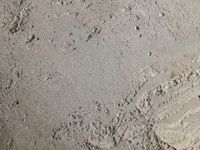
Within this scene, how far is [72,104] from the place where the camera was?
17.3 feet

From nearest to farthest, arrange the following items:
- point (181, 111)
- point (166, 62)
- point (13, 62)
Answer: point (181, 111) → point (166, 62) → point (13, 62)

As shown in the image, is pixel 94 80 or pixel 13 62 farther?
pixel 13 62

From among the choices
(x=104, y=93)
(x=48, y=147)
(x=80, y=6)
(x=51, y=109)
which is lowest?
(x=48, y=147)

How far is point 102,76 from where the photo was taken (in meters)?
5.35

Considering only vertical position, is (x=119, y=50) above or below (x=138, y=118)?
above

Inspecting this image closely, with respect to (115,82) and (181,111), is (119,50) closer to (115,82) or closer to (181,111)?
(115,82)

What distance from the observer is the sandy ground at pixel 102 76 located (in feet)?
16.3

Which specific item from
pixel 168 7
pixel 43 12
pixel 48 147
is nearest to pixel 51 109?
pixel 48 147

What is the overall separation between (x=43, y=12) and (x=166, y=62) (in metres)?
2.08

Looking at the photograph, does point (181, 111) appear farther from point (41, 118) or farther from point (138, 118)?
point (41, 118)

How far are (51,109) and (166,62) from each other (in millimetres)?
1689

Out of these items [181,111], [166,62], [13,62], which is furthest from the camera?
[13,62]

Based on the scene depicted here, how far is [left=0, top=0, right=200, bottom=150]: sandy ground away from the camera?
4.95 m

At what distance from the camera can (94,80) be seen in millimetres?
5355
